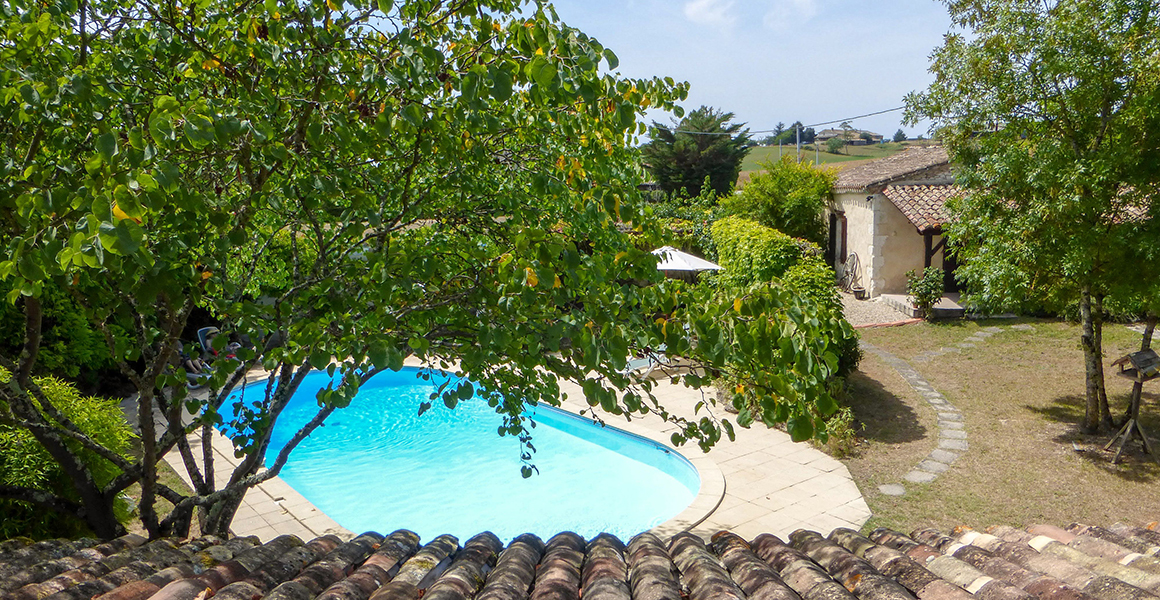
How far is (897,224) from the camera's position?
22.3 meters

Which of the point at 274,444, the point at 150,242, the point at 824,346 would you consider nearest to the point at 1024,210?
the point at 824,346

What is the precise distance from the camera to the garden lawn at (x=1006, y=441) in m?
8.23

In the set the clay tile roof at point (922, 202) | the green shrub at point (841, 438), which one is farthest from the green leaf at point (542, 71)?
the clay tile roof at point (922, 202)

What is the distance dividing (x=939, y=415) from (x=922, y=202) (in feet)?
39.8

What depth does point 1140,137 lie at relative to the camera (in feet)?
30.3

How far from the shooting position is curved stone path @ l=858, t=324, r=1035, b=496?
9.32m

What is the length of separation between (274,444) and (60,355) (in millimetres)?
3857

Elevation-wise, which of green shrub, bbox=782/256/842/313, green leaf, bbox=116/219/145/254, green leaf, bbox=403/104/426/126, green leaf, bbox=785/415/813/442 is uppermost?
green leaf, bbox=403/104/426/126

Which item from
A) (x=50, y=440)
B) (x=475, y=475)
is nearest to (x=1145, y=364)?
(x=475, y=475)

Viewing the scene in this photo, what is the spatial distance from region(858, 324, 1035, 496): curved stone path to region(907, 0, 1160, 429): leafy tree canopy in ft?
6.30

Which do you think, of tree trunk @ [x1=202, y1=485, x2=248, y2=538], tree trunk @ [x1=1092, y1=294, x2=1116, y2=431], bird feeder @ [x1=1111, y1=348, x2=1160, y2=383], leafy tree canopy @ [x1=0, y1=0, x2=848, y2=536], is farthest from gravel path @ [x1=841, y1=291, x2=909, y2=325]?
tree trunk @ [x1=202, y1=485, x2=248, y2=538]

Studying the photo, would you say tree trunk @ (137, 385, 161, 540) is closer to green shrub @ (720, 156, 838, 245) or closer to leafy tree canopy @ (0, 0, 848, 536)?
leafy tree canopy @ (0, 0, 848, 536)

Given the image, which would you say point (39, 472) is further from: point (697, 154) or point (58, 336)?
point (697, 154)

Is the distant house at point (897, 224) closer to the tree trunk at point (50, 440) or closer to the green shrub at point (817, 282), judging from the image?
the green shrub at point (817, 282)
